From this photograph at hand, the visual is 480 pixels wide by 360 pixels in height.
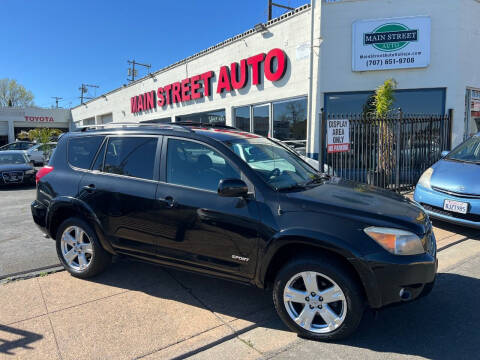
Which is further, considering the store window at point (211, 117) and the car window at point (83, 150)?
the store window at point (211, 117)

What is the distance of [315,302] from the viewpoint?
2.89 m

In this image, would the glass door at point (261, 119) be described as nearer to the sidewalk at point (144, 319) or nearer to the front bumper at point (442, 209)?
the front bumper at point (442, 209)

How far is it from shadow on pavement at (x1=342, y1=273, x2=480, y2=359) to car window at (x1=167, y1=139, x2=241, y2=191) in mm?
1749

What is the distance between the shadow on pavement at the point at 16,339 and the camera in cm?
284

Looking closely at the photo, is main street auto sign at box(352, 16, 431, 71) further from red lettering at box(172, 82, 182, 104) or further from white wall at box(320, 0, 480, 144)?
red lettering at box(172, 82, 182, 104)

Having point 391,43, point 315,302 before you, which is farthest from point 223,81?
point 315,302

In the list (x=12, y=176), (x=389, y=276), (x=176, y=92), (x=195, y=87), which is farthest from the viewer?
(x=176, y=92)

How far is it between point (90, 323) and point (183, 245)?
3.45 feet

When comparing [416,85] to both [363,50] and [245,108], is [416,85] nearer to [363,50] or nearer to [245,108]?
[363,50]

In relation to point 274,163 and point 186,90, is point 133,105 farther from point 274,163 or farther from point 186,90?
point 274,163

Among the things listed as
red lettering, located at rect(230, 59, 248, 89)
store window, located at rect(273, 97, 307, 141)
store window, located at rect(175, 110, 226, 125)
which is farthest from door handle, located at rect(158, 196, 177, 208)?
store window, located at rect(175, 110, 226, 125)

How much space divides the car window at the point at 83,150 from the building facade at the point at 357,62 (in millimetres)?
6189

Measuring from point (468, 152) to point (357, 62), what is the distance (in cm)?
496

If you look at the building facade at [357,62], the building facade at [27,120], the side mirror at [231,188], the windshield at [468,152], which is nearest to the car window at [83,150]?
the side mirror at [231,188]
